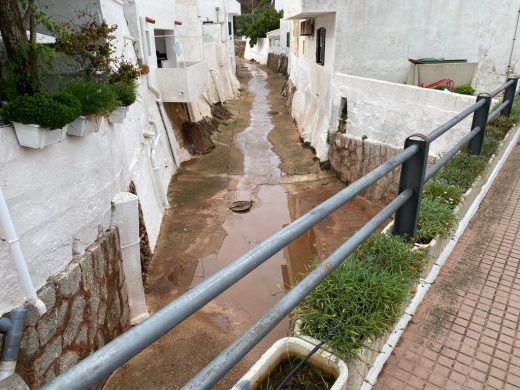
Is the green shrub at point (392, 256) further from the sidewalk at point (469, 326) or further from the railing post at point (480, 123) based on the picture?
the railing post at point (480, 123)

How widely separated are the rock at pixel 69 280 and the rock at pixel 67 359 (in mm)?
667

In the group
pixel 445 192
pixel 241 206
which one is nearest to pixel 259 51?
pixel 241 206

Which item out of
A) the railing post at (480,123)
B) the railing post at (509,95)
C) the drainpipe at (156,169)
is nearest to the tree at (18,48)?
the railing post at (480,123)

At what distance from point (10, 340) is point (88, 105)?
2869 millimetres

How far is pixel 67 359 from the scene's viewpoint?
4605 mm

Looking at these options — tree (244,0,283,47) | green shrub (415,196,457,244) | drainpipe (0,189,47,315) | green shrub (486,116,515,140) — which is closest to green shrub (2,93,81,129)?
drainpipe (0,189,47,315)

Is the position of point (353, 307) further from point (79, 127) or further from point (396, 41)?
point (396, 41)

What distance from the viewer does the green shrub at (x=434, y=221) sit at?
10.4 feet

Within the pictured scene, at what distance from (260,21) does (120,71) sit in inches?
1572

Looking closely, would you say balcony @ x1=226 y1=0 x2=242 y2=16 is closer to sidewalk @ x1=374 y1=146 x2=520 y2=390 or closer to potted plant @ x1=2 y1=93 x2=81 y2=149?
potted plant @ x1=2 y1=93 x2=81 y2=149

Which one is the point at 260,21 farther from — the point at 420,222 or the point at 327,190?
the point at 420,222

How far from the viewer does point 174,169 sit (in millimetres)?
14016

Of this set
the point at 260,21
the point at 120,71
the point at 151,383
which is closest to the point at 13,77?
the point at 120,71

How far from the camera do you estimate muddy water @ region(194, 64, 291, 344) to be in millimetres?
7766
